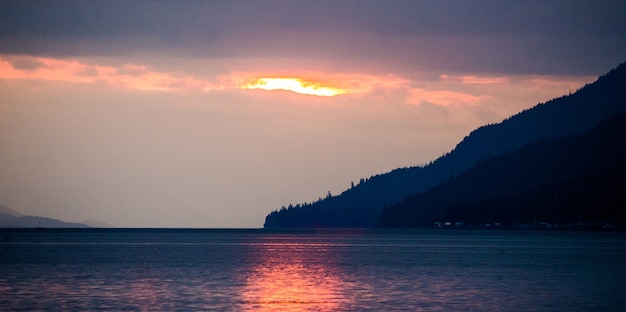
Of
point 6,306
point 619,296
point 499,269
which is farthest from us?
point 499,269

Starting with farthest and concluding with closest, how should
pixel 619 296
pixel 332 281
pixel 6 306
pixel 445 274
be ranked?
pixel 445 274 → pixel 332 281 → pixel 619 296 → pixel 6 306

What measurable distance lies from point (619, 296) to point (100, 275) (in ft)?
191

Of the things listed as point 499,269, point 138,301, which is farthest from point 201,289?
point 499,269

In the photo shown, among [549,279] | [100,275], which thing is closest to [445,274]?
[549,279]

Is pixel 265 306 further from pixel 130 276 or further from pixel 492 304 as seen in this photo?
pixel 130 276

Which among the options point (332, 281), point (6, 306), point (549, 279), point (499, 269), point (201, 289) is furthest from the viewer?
point (499, 269)

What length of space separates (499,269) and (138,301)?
207 ft

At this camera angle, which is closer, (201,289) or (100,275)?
(201,289)

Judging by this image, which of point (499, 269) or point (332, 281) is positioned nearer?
point (332, 281)

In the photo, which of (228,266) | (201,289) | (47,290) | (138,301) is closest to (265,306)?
(138,301)

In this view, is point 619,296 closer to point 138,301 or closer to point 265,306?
point 265,306

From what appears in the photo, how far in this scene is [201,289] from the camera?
283 feet

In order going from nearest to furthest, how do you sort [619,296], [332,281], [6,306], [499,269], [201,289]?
[6,306] < [619,296] < [201,289] < [332,281] < [499,269]

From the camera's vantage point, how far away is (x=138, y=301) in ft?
243
